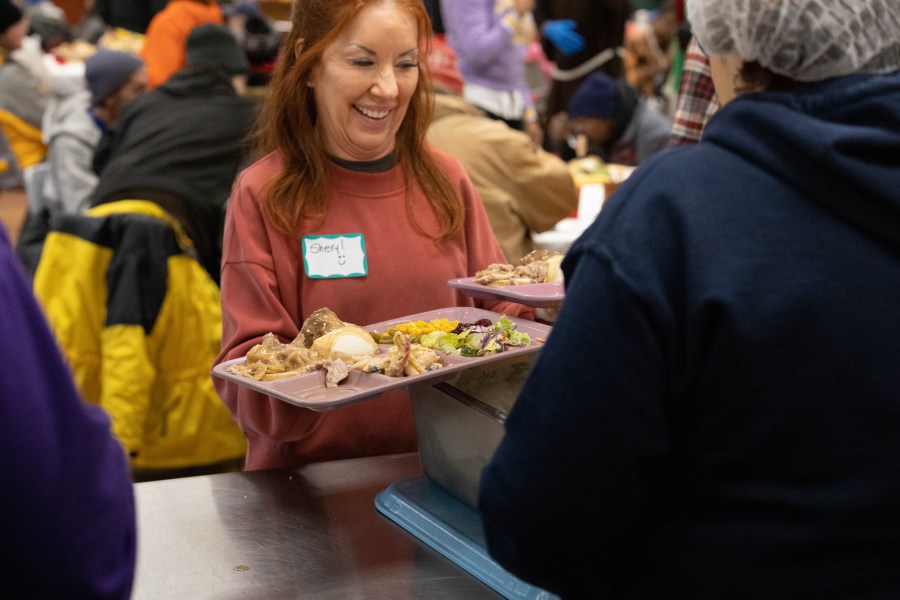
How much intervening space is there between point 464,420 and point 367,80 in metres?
0.72

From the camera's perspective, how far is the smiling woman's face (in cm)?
179

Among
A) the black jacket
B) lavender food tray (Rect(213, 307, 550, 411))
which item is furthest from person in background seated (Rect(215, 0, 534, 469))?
the black jacket

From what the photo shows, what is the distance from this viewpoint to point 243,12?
7.70 m

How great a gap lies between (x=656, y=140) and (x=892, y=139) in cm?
423

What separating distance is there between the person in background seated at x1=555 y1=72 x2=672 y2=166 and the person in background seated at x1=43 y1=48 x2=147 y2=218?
7.04ft

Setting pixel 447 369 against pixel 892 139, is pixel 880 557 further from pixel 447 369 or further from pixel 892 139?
pixel 447 369

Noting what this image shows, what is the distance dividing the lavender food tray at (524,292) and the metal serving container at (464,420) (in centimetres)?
12

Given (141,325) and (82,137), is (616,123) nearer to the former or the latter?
(82,137)

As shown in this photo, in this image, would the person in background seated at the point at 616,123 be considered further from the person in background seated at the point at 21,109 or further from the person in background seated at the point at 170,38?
the person in background seated at the point at 21,109

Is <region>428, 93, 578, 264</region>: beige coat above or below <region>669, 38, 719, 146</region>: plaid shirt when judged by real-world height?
below

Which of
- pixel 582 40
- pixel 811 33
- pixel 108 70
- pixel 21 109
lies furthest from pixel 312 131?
pixel 582 40

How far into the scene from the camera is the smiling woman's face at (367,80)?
179 cm

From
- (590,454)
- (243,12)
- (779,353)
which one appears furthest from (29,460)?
(243,12)

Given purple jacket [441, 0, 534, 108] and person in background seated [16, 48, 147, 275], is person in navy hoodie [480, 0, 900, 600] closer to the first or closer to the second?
person in background seated [16, 48, 147, 275]
